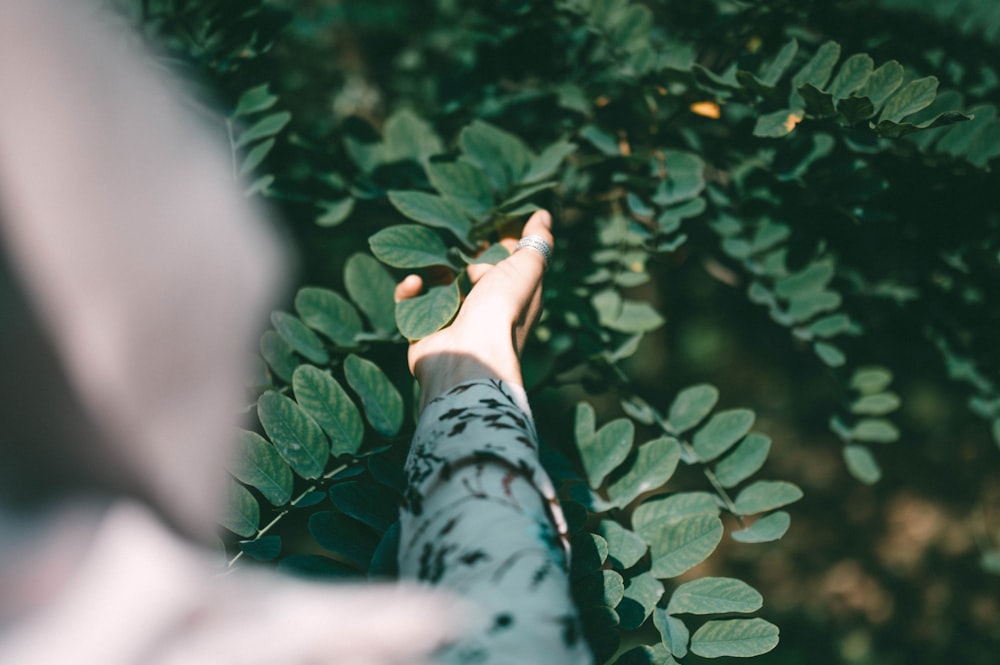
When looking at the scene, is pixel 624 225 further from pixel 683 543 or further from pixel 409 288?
pixel 683 543

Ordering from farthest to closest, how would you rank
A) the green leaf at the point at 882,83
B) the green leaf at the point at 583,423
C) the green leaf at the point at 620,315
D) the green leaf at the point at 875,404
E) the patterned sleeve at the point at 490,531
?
1. the green leaf at the point at 875,404
2. the green leaf at the point at 620,315
3. the green leaf at the point at 583,423
4. the green leaf at the point at 882,83
5. the patterned sleeve at the point at 490,531

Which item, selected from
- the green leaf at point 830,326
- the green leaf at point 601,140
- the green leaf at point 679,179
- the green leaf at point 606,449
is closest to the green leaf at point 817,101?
the green leaf at point 679,179

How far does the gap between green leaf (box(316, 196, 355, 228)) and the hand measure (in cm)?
25

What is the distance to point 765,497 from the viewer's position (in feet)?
3.02

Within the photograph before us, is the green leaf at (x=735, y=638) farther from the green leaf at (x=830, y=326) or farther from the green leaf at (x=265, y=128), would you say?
the green leaf at (x=265, y=128)

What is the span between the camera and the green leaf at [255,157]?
0.98 m

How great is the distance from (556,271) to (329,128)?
61 centimetres

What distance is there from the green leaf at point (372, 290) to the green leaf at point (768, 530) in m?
0.60

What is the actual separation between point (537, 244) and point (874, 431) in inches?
30.6

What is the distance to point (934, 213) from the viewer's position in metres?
1.06

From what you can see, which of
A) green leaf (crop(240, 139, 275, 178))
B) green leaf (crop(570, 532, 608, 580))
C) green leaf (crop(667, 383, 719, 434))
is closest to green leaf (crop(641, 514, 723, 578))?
green leaf (crop(570, 532, 608, 580))

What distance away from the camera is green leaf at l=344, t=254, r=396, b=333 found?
92 centimetres

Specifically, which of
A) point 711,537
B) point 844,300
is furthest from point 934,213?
point 711,537

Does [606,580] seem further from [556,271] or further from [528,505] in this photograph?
[556,271]
